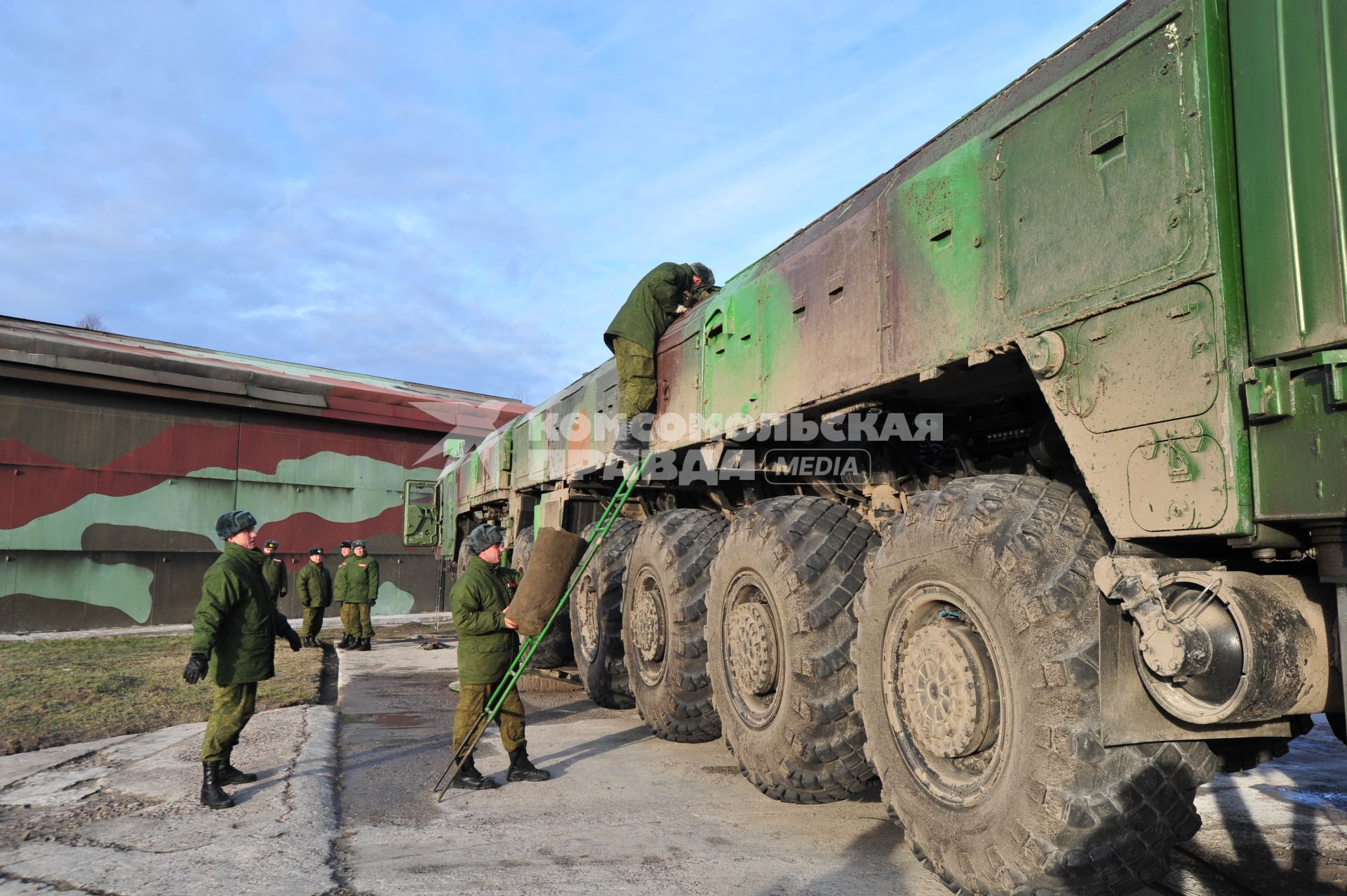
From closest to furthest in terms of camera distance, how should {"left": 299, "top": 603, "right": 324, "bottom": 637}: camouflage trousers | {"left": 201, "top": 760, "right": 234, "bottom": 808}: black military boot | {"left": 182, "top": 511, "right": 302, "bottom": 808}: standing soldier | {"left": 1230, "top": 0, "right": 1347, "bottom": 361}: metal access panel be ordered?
{"left": 1230, "top": 0, "right": 1347, "bottom": 361}: metal access panel
{"left": 201, "top": 760, "right": 234, "bottom": 808}: black military boot
{"left": 182, "top": 511, "right": 302, "bottom": 808}: standing soldier
{"left": 299, "top": 603, "right": 324, "bottom": 637}: camouflage trousers

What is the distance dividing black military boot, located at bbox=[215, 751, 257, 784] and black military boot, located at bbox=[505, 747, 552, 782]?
142cm

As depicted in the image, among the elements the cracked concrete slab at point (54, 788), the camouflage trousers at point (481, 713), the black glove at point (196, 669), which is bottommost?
the cracked concrete slab at point (54, 788)

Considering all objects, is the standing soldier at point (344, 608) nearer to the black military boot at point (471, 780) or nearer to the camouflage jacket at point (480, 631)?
the camouflage jacket at point (480, 631)

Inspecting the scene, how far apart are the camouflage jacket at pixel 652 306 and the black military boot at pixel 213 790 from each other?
4.07 meters

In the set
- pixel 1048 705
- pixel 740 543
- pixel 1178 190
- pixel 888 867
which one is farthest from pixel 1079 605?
pixel 740 543

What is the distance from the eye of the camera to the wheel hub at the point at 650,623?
251 inches

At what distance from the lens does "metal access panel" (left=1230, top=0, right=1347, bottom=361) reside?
231 centimetres

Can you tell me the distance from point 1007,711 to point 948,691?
0.30 meters

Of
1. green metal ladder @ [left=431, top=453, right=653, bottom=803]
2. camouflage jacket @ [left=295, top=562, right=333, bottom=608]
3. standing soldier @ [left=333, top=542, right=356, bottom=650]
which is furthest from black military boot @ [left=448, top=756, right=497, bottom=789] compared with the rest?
Result: camouflage jacket @ [left=295, top=562, right=333, bottom=608]

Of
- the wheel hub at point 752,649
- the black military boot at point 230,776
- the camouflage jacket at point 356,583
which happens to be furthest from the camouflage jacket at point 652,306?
the camouflage jacket at point 356,583

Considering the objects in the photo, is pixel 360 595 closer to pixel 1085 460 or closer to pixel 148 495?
pixel 148 495

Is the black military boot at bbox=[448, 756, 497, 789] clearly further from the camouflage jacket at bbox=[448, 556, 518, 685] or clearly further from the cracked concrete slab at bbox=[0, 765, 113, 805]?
the cracked concrete slab at bbox=[0, 765, 113, 805]

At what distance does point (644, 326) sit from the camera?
23.5 feet

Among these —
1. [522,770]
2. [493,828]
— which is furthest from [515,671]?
[493,828]
